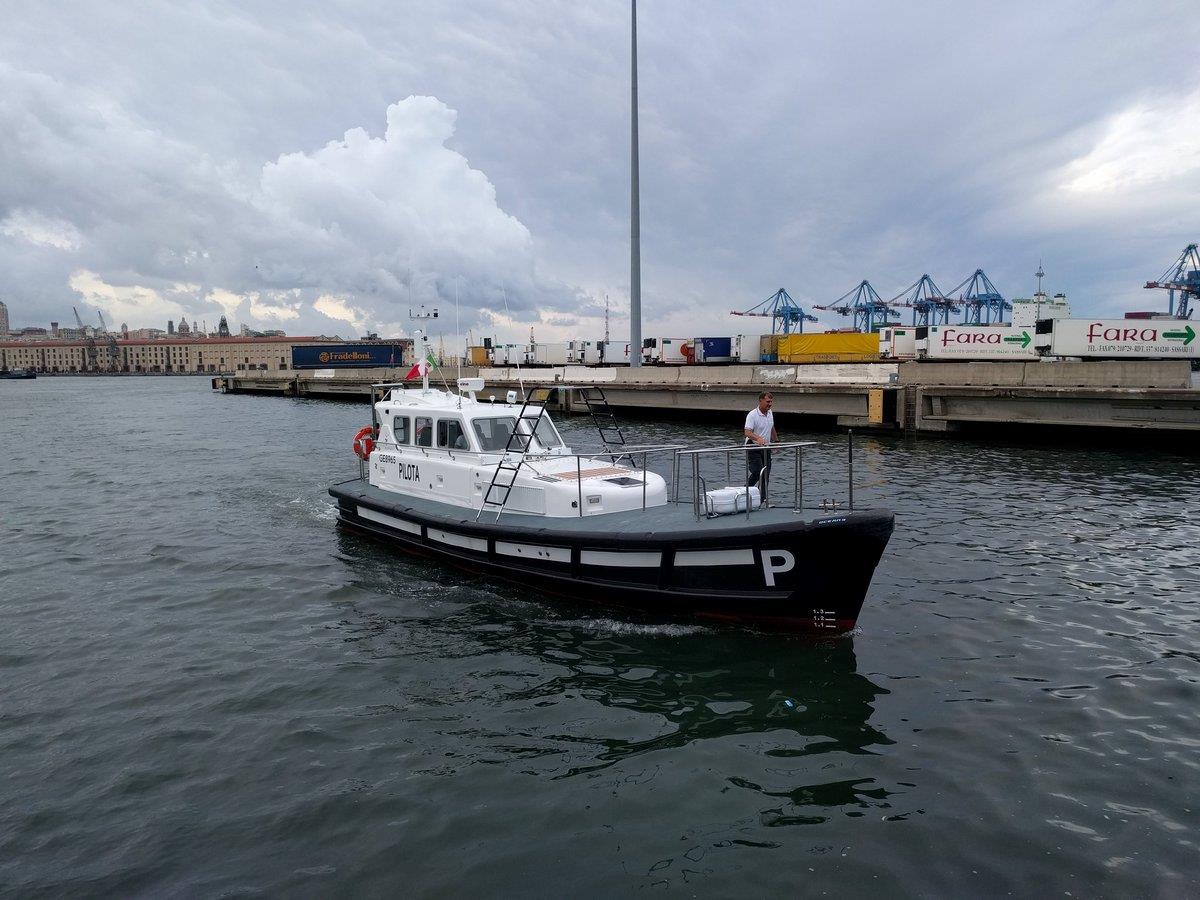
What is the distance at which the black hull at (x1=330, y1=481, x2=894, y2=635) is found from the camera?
902 cm

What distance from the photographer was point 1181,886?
17.0 ft

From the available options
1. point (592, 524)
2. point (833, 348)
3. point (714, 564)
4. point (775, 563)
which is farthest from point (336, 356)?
point (775, 563)

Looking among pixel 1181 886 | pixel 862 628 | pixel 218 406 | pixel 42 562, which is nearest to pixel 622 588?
pixel 862 628

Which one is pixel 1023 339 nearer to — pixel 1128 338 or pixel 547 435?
pixel 1128 338

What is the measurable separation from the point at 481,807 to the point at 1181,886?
16.9 ft

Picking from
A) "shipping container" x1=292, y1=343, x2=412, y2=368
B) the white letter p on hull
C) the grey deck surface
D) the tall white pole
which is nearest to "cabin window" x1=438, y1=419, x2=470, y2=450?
the grey deck surface

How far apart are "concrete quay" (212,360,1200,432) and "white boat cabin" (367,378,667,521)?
4728mm

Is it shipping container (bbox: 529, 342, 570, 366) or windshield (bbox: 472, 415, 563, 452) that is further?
shipping container (bbox: 529, 342, 570, 366)

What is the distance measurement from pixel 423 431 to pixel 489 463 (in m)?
2.12

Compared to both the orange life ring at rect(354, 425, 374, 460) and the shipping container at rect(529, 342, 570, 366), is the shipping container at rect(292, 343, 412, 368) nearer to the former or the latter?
the shipping container at rect(529, 342, 570, 366)

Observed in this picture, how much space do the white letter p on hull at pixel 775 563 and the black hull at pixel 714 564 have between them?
0.01 meters

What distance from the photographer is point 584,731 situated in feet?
24.6

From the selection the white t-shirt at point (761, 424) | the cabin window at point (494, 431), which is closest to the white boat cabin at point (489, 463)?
the cabin window at point (494, 431)

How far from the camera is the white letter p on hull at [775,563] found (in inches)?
361
